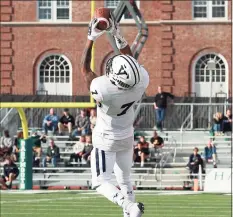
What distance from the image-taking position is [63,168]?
88.5ft

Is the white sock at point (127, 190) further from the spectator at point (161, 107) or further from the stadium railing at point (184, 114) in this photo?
the stadium railing at point (184, 114)

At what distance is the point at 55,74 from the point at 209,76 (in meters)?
5.95

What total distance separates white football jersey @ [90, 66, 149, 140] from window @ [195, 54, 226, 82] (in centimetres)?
3226

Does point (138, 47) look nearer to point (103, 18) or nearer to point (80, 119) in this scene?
point (80, 119)

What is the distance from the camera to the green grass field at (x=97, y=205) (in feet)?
53.8

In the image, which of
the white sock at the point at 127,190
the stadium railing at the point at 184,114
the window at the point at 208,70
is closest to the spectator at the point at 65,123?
the stadium railing at the point at 184,114

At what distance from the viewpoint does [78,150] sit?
95.5 feet

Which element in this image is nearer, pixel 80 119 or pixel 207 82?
pixel 80 119

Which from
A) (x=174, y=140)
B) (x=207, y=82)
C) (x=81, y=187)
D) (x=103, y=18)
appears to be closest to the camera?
(x=103, y=18)

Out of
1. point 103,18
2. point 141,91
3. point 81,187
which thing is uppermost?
point 103,18

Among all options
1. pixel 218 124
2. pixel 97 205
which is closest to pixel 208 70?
pixel 218 124

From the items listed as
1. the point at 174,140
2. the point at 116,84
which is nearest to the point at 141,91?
the point at 116,84

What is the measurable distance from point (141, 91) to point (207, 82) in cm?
3261

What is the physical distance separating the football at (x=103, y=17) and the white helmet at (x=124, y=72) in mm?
343
